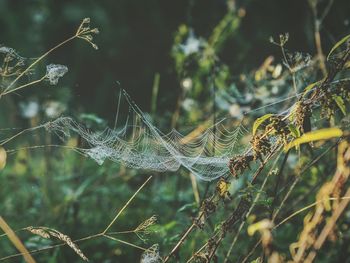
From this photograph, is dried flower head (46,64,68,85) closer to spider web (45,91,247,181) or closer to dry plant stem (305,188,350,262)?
spider web (45,91,247,181)

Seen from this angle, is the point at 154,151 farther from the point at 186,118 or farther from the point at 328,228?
the point at 328,228

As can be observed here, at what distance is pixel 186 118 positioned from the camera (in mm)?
3203

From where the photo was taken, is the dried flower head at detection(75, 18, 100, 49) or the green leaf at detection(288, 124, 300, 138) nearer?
the green leaf at detection(288, 124, 300, 138)

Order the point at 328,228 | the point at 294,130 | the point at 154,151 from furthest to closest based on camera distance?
the point at 154,151 → the point at 294,130 → the point at 328,228

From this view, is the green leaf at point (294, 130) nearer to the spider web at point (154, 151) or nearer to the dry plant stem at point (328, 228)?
the dry plant stem at point (328, 228)

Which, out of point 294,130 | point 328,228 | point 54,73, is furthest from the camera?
point 54,73

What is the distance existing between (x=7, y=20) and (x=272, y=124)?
861cm

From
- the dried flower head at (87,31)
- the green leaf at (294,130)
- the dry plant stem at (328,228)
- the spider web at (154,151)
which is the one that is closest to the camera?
the dry plant stem at (328,228)

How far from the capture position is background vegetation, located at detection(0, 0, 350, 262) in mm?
1435

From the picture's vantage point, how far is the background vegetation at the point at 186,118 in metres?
1.43

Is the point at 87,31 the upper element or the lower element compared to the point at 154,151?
upper

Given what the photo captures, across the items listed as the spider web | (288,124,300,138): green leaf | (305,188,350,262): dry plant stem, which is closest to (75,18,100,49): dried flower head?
the spider web

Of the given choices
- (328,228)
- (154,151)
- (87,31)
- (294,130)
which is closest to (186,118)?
(154,151)

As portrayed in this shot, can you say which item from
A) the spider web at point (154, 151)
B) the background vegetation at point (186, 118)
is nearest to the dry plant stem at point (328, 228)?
the background vegetation at point (186, 118)
